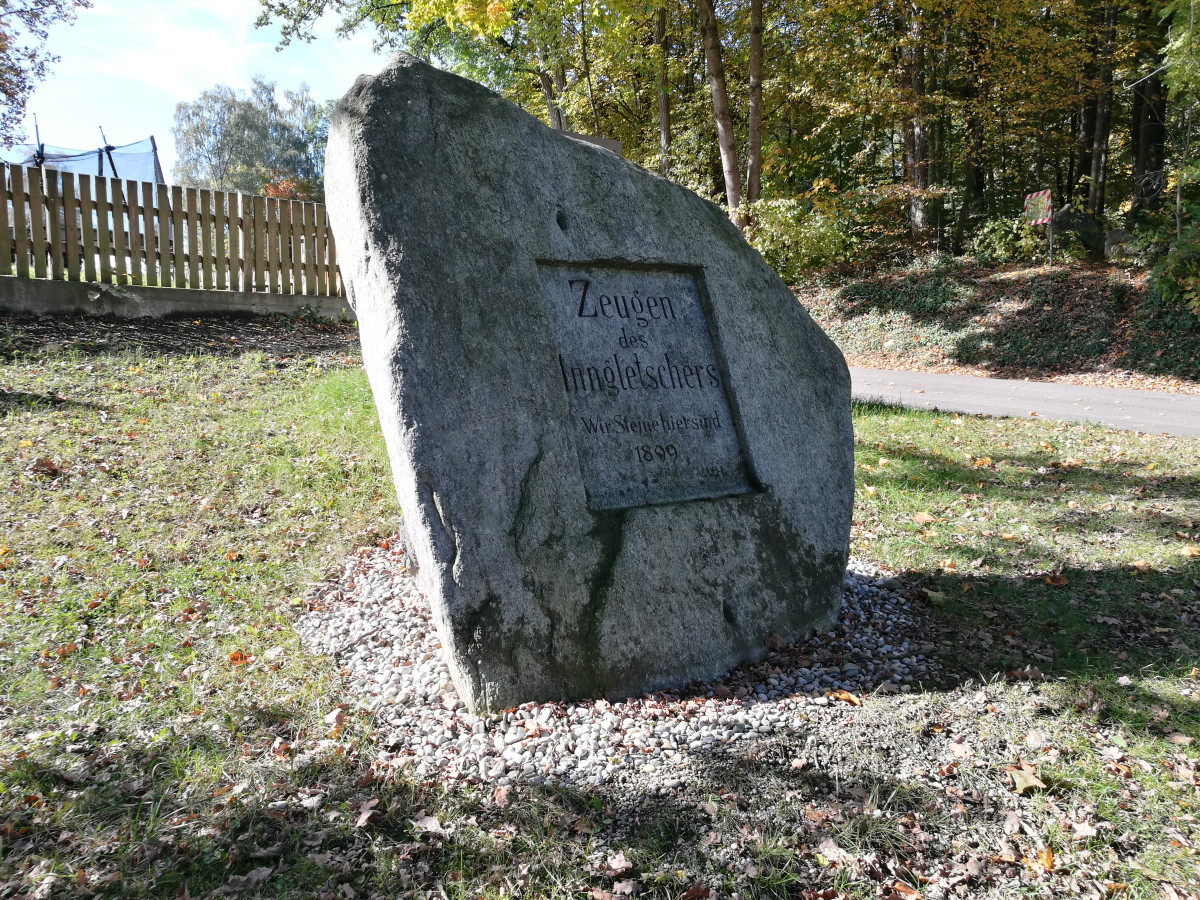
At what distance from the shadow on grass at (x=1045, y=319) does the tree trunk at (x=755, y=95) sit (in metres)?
4.71

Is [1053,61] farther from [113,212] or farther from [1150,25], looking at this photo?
[113,212]

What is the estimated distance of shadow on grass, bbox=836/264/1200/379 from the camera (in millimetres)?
12805

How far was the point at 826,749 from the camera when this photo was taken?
2957 mm

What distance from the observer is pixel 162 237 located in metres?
11.1

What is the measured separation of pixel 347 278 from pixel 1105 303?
585 inches

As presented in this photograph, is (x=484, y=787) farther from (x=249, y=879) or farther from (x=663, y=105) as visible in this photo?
(x=663, y=105)

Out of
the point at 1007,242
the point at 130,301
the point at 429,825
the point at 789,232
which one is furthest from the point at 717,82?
the point at 429,825

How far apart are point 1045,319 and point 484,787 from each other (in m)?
15.1

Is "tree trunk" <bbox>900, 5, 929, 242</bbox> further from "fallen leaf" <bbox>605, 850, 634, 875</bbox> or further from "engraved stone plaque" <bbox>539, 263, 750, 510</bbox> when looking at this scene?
"fallen leaf" <bbox>605, 850, 634, 875</bbox>

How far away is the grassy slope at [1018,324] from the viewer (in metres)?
12.7

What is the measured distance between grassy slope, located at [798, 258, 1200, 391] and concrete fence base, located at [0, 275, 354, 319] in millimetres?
11188

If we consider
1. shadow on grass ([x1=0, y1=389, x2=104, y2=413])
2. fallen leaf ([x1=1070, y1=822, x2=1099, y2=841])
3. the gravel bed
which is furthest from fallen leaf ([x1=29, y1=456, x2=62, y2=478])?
fallen leaf ([x1=1070, y1=822, x2=1099, y2=841])

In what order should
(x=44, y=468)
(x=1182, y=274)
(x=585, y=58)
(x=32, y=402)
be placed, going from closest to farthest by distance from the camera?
1. (x=44, y=468)
2. (x=32, y=402)
3. (x=1182, y=274)
4. (x=585, y=58)

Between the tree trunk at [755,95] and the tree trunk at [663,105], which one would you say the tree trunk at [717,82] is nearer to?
the tree trunk at [755,95]
